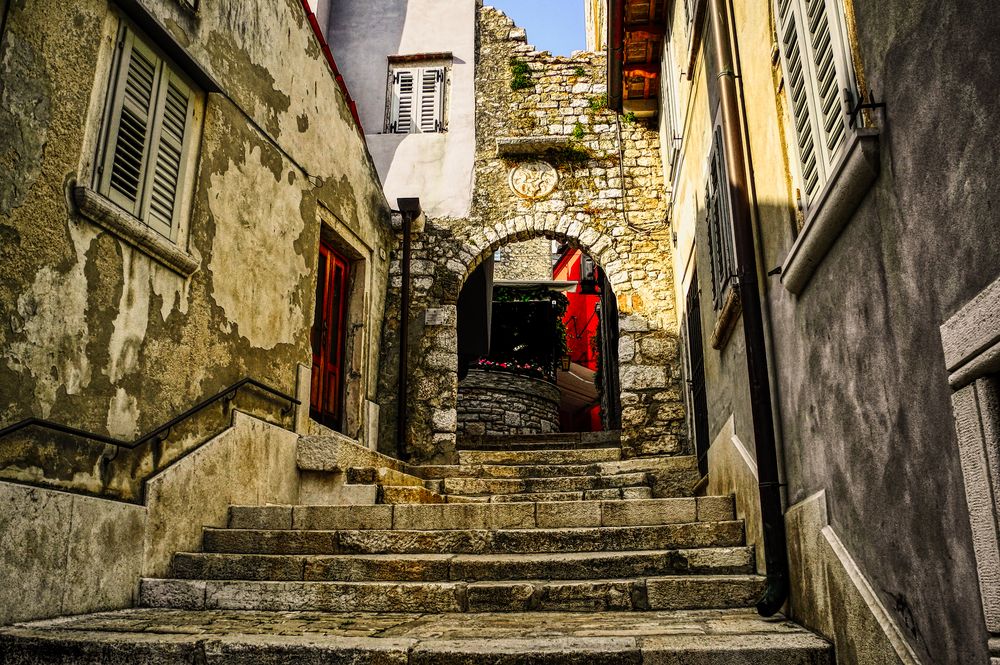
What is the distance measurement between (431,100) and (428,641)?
8269 millimetres

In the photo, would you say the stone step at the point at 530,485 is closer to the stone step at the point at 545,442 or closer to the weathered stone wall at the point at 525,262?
the stone step at the point at 545,442

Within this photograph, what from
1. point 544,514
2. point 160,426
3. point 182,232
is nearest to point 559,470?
point 544,514

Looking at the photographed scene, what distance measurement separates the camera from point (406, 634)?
325 cm

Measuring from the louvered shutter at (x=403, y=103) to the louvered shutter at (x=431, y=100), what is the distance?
0.40 ft

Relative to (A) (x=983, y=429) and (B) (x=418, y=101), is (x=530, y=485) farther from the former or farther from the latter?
(B) (x=418, y=101)

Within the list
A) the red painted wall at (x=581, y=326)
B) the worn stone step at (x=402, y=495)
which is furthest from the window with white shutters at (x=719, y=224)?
the red painted wall at (x=581, y=326)

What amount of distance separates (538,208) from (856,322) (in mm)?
7229

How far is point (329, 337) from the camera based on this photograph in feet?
26.0

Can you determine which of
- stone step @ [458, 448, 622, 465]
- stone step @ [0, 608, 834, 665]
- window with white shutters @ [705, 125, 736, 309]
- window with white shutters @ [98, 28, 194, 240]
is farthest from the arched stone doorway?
stone step @ [0, 608, 834, 665]

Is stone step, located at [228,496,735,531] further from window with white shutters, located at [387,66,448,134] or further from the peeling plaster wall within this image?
window with white shutters, located at [387,66,448,134]

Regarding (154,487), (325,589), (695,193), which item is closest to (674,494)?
(695,193)

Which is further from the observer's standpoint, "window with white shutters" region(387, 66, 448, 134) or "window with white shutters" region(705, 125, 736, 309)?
"window with white shutters" region(387, 66, 448, 134)

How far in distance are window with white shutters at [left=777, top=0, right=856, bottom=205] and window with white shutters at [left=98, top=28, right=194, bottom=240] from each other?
3.51m

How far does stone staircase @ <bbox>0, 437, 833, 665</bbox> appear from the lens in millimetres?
3018
